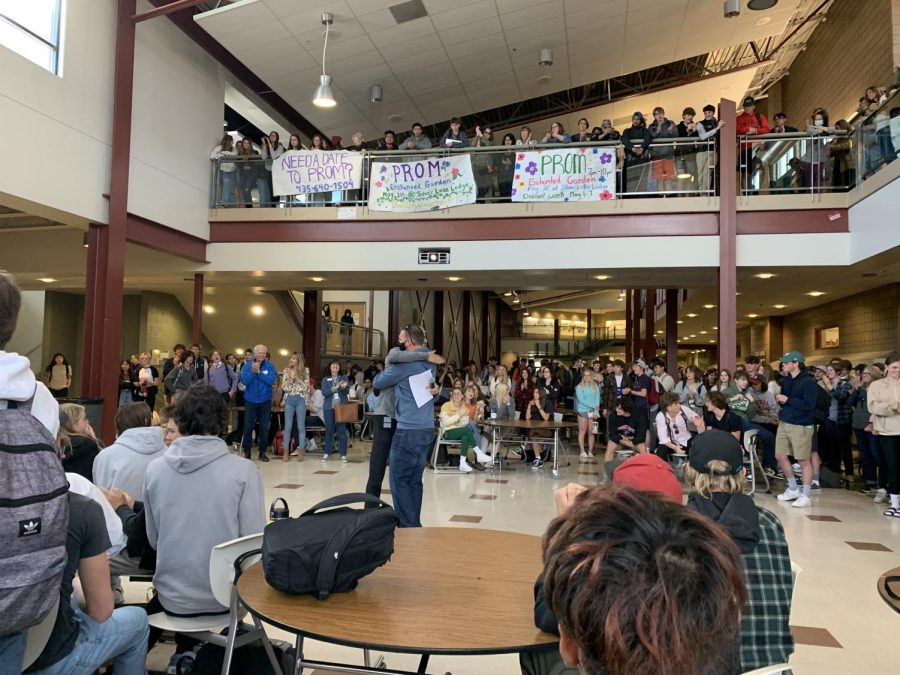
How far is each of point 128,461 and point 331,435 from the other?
673 cm

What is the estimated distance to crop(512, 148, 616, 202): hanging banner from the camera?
9.58m

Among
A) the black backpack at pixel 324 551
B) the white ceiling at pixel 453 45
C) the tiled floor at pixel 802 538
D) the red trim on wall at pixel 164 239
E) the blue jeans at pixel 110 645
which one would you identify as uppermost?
the white ceiling at pixel 453 45

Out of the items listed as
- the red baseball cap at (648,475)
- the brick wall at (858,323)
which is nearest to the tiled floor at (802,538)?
the red baseball cap at (648,475)

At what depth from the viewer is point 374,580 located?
201 cm

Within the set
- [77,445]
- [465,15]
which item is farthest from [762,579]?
[465,15]

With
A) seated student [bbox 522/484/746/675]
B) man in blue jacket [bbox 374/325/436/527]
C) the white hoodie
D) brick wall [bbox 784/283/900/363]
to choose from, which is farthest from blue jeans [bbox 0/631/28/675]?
brick wall [bbox 784/283/900/363]

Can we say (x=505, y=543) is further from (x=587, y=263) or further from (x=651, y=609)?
(x=587, y=263)

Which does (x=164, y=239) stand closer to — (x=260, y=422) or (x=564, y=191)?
(x=260, y=422)

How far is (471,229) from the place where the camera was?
10000mm

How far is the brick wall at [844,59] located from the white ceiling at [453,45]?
56.1 inches

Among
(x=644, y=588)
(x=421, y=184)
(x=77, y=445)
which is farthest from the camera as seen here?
(x=421, y=184)

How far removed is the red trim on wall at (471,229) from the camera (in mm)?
9508

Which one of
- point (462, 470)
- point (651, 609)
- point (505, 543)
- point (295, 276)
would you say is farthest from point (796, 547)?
point (295, 276)

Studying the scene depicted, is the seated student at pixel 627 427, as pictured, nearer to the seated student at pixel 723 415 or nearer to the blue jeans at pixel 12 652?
the seated student at pixel 723 415
